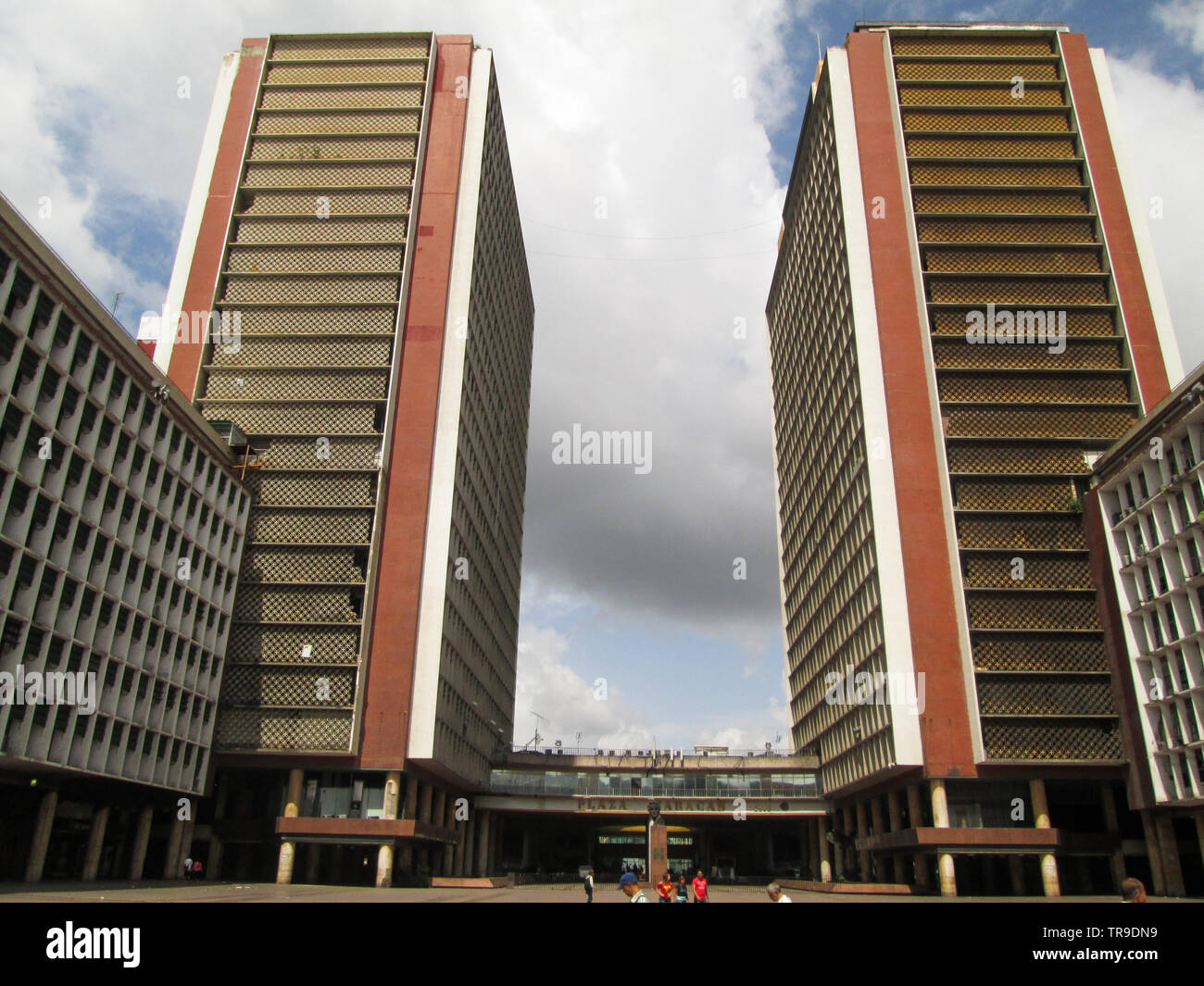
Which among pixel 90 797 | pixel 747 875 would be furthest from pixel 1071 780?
pixel 90 797

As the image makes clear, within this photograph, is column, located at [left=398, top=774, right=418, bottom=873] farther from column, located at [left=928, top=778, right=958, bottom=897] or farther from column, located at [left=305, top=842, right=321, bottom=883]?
column, located at [left=928, top=778, right=958, bottom=897]

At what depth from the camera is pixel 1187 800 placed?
53.1 m

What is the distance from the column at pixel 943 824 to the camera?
58562 millimetres

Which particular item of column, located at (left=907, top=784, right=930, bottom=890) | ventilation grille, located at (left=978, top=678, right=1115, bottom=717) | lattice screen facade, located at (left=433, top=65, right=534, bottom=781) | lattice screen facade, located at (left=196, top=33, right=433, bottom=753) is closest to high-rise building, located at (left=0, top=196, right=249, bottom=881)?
lattice screen facade, located at (left=196, top=33, right=433, bottom=753)

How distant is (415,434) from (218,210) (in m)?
28.1

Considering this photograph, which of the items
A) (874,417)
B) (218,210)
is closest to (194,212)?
(218,210)

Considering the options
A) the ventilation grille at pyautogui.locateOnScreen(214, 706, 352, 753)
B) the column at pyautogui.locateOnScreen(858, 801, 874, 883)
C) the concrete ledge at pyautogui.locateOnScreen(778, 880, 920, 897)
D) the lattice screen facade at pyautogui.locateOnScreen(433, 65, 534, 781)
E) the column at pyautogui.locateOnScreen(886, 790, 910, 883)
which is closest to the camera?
the ventilation grille at pyautogui.locateOnScreen(214, 706, 352, 753)

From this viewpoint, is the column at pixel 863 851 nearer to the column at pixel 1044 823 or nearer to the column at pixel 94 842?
the column at pixel 1044 823

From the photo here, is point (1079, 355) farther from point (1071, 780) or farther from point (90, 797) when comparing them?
point (90, 797)

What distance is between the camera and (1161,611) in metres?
56.0

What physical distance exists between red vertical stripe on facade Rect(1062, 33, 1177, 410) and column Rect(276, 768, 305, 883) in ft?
228

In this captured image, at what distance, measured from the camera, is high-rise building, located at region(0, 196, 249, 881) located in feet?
133

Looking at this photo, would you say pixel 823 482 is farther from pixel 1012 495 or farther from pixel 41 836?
pixel 41 836

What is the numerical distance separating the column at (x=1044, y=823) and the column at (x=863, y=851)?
17.8 meters
